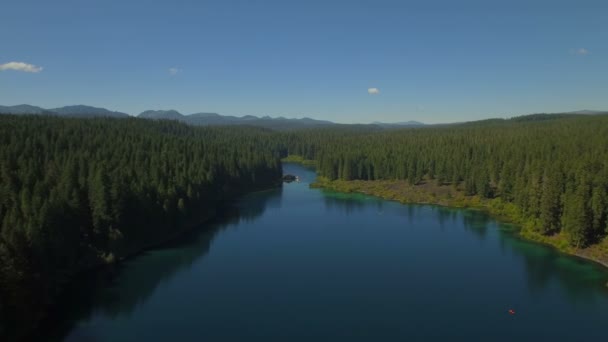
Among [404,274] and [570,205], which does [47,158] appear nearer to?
[404,274]

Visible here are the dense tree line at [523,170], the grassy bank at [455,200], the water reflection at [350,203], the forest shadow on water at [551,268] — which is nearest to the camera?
the forest shadow on water at [551,268]

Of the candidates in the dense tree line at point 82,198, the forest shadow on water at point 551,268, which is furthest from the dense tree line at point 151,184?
the forest shadow on water at point 551,268

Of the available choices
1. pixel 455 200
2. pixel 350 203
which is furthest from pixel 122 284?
pixel 455 200

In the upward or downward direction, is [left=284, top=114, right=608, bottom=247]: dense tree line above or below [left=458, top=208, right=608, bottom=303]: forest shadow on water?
above

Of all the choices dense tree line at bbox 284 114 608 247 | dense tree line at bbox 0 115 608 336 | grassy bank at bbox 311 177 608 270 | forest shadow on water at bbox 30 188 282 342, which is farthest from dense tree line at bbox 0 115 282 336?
dense tree line at bbox 284 114 608 247

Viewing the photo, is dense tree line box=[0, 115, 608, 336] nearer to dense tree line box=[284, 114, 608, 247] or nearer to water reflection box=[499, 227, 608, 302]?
dense tree line box=[284, 114, 608, 247]

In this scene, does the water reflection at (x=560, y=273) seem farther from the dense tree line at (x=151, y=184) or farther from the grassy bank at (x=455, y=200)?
the dense tree line at (x=151, y=184)

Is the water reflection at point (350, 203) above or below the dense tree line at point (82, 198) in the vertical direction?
below
